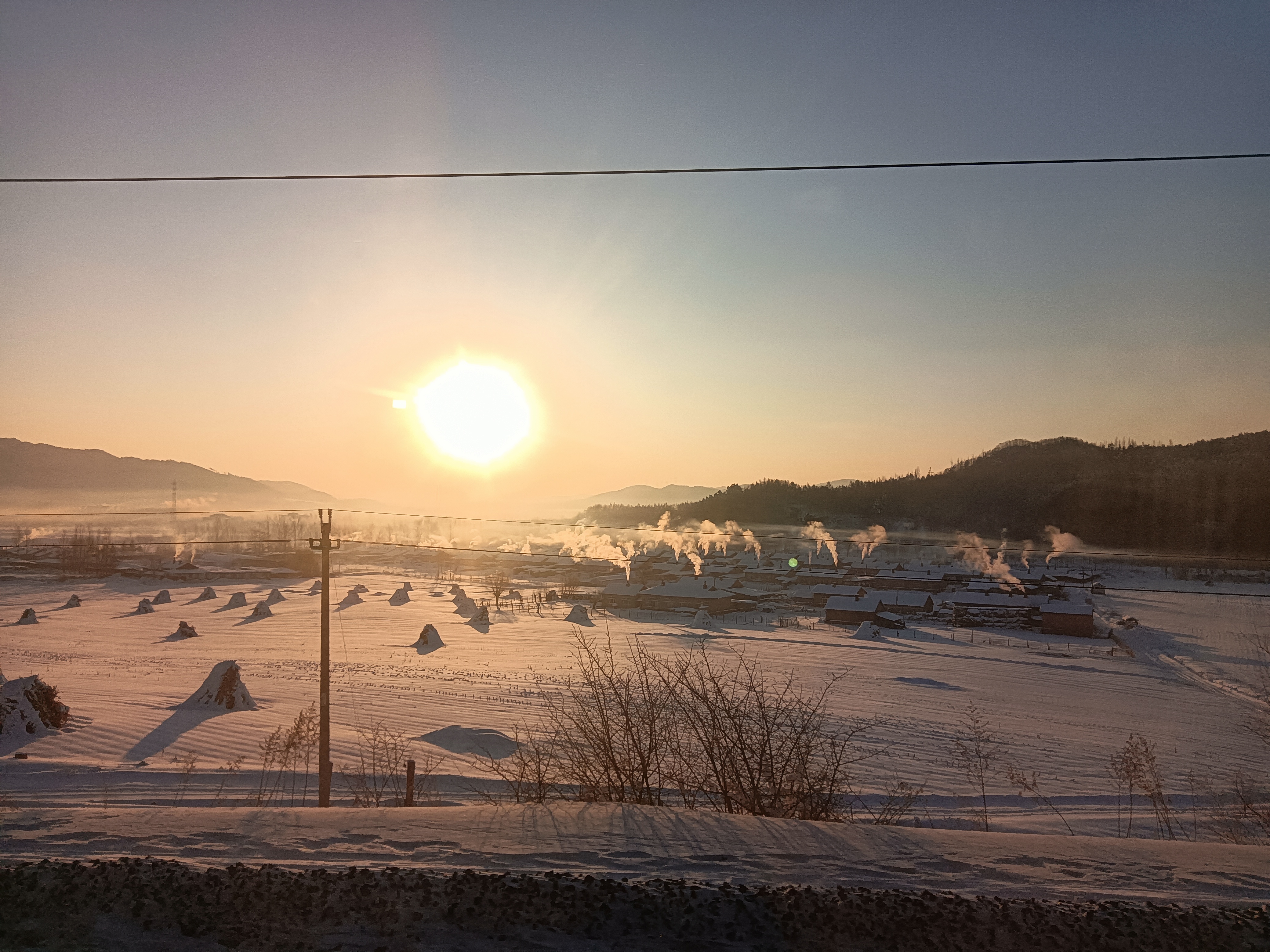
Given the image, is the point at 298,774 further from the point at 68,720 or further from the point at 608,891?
the point at 608,891

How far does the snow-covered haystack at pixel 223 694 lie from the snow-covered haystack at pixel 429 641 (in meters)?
19.4

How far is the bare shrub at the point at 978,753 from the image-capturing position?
20.3 m

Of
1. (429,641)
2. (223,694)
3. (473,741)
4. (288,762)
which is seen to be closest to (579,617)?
(429,641)

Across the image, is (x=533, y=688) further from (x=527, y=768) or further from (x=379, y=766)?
(x=527, y=768)

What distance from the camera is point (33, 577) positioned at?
9056 centimetres

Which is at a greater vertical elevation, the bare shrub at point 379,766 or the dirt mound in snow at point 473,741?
the bare shrub at point 379,766

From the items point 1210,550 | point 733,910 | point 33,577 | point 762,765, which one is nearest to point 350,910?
point 733,910

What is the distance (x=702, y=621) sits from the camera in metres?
59.8

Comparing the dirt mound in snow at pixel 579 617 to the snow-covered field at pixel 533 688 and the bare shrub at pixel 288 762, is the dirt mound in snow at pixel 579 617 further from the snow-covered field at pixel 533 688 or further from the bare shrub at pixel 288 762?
the bare shrub at pixel 288 762

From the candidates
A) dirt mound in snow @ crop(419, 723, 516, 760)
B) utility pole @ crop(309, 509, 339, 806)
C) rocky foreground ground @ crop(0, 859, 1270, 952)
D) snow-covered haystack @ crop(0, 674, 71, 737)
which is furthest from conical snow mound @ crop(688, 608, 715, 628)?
rocky foreground ground @ crop(0, 859, 1270, 952)

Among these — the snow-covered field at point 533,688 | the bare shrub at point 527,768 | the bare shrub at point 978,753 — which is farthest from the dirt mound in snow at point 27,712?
the bare shrub at point 978,753

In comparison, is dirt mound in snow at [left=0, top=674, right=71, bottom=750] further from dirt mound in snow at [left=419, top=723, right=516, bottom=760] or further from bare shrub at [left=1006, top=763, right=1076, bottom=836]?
bare shrub at [left=1006, top=763, right=1076, bottom=836]

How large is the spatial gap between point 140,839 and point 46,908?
92 centimetres

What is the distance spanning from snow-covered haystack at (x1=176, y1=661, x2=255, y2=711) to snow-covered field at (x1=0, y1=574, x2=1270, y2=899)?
1.69 ft
